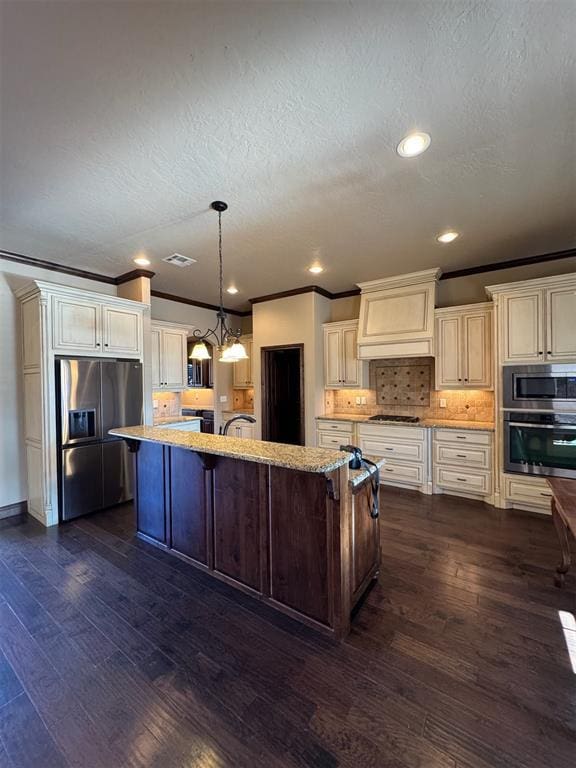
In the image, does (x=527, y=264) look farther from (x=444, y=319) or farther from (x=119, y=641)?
(x=119, y=641)

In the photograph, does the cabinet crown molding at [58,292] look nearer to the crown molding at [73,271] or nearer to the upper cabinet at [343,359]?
the crown molding at [73,271]

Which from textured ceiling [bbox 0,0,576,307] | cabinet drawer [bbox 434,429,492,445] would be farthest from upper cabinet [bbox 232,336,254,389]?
cabinet drawer [bbox 434,429,492,445]

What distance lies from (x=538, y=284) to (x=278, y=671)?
4191 millimetres

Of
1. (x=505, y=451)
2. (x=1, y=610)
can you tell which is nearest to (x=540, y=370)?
(x=505, y=451)

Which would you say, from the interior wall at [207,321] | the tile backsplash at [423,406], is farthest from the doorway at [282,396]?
the interior wall at [207,321]

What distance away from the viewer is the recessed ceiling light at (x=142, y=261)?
150 inches

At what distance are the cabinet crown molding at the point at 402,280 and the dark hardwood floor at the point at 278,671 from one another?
335 centimetres

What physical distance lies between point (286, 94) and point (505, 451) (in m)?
3.97

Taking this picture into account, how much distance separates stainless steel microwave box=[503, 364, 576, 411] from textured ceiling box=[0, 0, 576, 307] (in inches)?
56.4

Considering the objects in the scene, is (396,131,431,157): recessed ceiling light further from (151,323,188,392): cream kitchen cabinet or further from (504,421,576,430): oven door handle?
(151,323,188,392): cream kitchen cabinet

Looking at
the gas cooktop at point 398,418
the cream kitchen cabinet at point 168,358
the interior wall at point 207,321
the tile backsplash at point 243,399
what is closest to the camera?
the gas cooktop at point 398,418

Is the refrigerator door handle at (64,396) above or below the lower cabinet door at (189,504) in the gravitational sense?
above

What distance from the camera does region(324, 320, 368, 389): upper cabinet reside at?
5.01m

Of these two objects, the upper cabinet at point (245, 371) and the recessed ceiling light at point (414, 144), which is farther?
the upper cabinet at point (245, 371)
